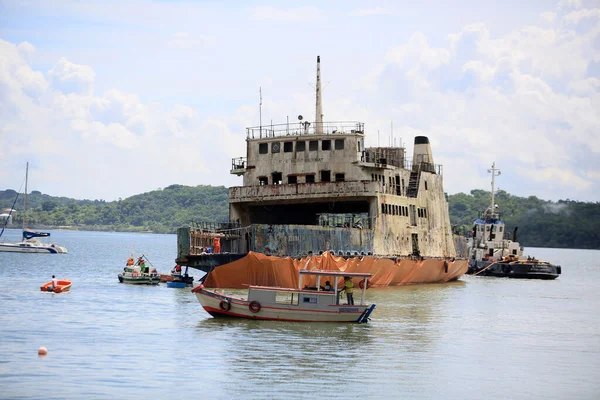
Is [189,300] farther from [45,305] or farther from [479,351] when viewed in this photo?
[479,351]

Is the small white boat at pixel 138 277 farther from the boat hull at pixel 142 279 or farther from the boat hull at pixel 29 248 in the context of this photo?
the boat hull at pixel 29 248

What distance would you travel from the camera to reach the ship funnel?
66.2 m

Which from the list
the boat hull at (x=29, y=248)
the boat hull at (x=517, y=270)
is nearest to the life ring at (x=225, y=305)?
the boat hull at (x=517, y=270)

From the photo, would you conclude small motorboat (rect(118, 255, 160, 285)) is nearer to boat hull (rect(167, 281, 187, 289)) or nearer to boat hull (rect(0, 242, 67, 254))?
boat hull (rect(167, 281, 187, 289))

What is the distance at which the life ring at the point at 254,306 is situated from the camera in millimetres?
35156

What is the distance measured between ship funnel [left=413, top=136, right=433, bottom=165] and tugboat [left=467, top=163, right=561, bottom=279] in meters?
15.4

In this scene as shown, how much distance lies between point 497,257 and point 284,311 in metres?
48.7

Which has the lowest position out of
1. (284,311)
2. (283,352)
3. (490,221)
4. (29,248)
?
(283,352)

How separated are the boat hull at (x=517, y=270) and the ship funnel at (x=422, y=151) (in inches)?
610

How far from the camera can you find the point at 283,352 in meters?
29.0

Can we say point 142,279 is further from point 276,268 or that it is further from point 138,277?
point 276,268

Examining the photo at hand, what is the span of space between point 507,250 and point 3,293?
47.6m

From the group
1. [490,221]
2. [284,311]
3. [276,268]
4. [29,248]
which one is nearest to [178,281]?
[276,268]

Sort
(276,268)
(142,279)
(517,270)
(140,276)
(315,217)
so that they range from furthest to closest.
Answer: (517,270), (315,217), (140,276), (142,279), (276,268)
